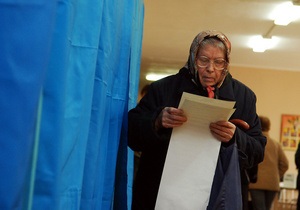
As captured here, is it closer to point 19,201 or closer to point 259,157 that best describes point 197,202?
point 259,157

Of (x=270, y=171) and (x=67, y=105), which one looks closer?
(x=67, y=105)

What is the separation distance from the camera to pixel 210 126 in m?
1.42

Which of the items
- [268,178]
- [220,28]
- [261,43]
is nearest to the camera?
[268,178]

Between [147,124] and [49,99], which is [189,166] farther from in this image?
[49,99]

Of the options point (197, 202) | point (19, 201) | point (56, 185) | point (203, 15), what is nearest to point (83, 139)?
point (56, 185)

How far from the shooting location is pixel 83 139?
1043 millimetres

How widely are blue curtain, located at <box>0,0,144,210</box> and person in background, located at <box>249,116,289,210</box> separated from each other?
3536 millimetres

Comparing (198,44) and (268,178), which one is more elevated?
(198,44)

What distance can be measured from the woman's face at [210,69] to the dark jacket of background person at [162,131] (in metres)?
0.05

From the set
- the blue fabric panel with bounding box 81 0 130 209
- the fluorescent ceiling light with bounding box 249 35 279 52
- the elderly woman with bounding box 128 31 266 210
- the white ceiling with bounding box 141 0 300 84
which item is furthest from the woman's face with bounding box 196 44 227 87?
the fluorescent ceiling light with bounding box 249 35 279 52

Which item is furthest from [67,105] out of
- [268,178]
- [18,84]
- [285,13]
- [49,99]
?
[285,13]

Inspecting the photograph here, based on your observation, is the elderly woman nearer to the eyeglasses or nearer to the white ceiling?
the eyeglasses

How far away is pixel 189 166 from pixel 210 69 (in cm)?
35

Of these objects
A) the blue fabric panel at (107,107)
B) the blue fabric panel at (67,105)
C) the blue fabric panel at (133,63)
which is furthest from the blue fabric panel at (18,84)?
the blue fabric panel at (133,63)
